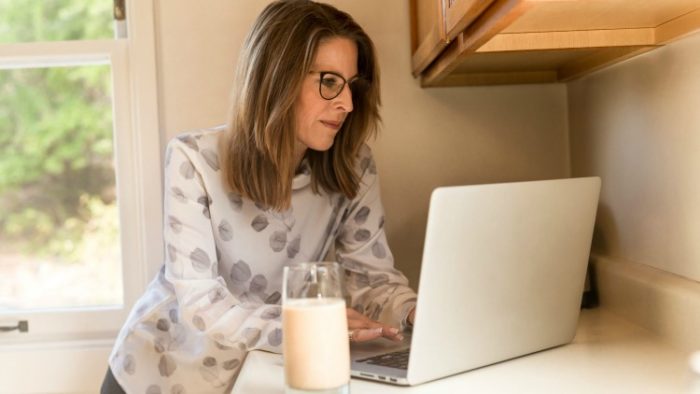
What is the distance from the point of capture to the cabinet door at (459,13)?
3.43ft

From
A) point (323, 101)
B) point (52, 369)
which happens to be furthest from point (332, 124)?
point (52, 369)

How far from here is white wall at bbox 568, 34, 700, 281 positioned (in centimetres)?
123

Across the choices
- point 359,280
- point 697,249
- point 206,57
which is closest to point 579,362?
point 697,249

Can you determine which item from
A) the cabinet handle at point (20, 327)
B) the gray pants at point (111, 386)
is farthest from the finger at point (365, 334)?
the cabinet handle at point (20, 327)

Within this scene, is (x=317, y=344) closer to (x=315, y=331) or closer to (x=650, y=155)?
(x=315, y=331)

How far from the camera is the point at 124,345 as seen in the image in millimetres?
1475

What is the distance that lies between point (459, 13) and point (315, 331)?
1.73ft

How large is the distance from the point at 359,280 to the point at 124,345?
460 mm

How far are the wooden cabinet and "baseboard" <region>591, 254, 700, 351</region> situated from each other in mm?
373

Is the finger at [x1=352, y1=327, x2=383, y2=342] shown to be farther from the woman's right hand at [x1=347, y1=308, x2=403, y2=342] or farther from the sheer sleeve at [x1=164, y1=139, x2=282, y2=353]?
the sheer sleeve at [x1=164, y1=139, x2=282, y2=353]

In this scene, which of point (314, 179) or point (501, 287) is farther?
point (314, 179)

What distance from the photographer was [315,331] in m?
0.87

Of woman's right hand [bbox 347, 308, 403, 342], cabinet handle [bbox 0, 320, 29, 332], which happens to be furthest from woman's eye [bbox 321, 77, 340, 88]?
cabinet handle [bbox 0, 320, 29, 332]

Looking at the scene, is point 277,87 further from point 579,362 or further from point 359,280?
point 579,362
